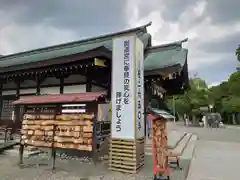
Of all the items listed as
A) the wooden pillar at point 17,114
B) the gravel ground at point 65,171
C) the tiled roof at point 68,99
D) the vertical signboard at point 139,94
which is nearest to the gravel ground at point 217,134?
the gravel ground at point 65,171

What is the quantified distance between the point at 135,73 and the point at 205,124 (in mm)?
24060

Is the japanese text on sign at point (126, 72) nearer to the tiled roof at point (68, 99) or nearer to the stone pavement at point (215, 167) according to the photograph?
the tiled roof at point (68, 99)

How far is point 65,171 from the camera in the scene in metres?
5.70

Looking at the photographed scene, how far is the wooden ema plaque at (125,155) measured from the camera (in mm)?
5457

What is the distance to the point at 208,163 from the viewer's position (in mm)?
6766

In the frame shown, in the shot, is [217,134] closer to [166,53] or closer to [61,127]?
[166,53]

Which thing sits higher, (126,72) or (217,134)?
(126,72)

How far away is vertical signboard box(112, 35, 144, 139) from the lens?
5.50 meters

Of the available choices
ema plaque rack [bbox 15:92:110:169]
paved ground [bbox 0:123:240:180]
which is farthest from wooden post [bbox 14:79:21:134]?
ema plaque rack [bbox 15:92:110:169]

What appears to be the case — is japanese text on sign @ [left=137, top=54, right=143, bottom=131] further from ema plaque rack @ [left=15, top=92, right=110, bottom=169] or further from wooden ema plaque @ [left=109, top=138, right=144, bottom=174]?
ema plaque rack @ [left=15, top=92, right=110, bottom=169]

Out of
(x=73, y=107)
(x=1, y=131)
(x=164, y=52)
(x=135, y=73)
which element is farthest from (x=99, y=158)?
(x=164, y=52)

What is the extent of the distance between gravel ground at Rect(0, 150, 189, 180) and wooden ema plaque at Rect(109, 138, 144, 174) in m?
0.19

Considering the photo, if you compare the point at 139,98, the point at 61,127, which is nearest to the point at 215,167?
the point at 139,98

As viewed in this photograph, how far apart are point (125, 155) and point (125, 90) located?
1783 millimetres
